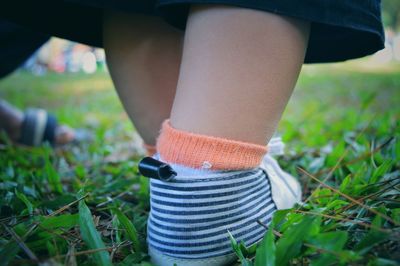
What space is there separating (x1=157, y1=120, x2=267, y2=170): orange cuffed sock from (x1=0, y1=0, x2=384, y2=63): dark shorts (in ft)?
0.62

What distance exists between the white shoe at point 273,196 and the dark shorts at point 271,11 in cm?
22

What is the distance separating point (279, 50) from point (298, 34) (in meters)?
0.04

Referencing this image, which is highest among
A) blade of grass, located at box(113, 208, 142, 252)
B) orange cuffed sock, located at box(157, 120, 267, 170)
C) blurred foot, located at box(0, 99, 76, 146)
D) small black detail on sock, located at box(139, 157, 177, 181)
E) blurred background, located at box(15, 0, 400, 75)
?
orange cuffed sock, located at box(157, 120, 267, 170)

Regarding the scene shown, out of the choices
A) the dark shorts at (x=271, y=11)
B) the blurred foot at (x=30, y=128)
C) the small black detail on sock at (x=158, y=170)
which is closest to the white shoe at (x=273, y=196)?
Answer: the small black detail on sock at (x=158, y=170)

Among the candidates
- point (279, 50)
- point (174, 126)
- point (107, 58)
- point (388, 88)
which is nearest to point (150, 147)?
point (107, 58)

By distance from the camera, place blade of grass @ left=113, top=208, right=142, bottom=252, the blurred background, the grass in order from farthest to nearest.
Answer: the blurred background
blade of grass @ left=113, top=208, right=142, bottom=252
the grass

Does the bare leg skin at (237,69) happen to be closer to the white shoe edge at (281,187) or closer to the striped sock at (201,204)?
the striped sock at (201,204)

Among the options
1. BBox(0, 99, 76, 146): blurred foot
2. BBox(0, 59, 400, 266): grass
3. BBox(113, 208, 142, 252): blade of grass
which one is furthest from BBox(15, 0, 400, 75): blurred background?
BBox(113, 208, 142, 252): blade of grass

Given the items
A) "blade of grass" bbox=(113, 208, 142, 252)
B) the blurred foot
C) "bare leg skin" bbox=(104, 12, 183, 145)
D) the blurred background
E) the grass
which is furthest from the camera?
the blurred background

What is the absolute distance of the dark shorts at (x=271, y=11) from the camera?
525mm

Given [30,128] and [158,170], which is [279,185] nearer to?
[158,170]

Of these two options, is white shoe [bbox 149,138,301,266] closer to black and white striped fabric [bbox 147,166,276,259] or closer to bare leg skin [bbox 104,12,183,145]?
black and white striped fabric [bbox 147,166,276,259]

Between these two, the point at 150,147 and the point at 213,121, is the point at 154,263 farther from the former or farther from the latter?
the point at 150,147

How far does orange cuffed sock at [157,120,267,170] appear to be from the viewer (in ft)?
1.84
